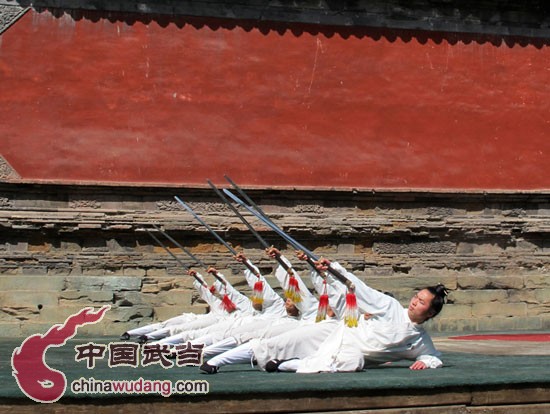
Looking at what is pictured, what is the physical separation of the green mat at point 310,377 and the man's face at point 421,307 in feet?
1.23

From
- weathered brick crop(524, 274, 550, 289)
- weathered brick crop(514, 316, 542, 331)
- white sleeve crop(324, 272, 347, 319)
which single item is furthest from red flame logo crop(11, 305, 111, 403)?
weathered brick crop(524, 274, 550, 289)

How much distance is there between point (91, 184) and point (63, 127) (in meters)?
0.88

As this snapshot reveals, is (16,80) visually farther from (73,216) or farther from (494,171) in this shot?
(494,171)

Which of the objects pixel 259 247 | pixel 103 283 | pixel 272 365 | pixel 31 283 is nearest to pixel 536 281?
pixel 259 247

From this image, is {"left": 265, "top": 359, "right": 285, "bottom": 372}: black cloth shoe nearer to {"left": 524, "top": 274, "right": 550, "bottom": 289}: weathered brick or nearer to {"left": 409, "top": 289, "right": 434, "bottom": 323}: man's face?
{"left": 409, "top": 289, "right": 434, "bottom": 323}: man's face

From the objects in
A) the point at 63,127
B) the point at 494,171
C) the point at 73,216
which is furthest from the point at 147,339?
the point at 494,171

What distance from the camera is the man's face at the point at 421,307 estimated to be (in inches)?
Answer: 252

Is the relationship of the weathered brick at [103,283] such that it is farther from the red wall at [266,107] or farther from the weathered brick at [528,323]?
the weathered brick at [528,323]

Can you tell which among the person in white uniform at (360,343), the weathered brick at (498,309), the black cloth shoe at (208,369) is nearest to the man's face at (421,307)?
the person in white uniform at (360,343)

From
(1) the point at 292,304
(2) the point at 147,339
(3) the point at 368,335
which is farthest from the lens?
(2) the point at 147,339

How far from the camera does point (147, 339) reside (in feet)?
34.3

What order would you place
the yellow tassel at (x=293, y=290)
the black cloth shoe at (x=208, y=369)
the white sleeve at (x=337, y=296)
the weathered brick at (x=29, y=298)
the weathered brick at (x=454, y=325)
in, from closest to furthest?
the black cloth shoe at (x=208, y=369), the white sleeve at (x=337, y=296), the yellow tassel at (x=293, y=290), the weathered brick at (x=29, y=298), the weathered brick at (x=454, y=325)

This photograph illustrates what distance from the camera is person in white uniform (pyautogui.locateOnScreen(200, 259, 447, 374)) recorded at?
6.46m

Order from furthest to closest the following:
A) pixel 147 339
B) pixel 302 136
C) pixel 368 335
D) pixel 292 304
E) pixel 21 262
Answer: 1. pixel 302 136
2. pixel 21 262
3. pixel 147 339
4. pixel 292 304
5. pixel 368 335
